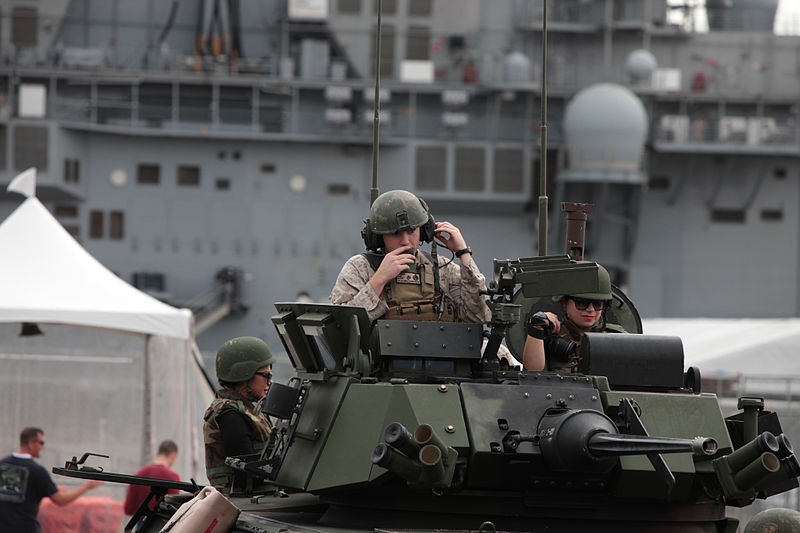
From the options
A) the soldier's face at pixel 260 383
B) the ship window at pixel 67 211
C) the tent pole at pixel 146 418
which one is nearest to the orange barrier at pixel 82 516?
the tent pole at pixel 146 418

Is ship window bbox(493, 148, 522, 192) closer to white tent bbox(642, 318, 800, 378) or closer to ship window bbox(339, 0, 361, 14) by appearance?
ship window bbox(339, 0, 361, 14)

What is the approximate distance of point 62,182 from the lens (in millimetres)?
33688

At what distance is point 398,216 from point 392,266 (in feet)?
1.00

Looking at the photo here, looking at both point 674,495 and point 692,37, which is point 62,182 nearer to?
point 692,37

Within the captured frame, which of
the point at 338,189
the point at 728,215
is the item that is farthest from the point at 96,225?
the point at 728,215

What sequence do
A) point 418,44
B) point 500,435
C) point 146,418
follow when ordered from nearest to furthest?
point 500,435
point 146,418
point 418,44

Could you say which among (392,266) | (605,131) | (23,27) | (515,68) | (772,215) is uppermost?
(23,27)

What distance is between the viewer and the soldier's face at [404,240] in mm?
7277

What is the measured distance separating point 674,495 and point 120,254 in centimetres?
2930

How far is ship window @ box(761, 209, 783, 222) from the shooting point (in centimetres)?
3625

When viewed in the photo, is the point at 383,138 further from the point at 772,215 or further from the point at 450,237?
the point at 450,237

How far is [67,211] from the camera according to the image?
34.7 metres

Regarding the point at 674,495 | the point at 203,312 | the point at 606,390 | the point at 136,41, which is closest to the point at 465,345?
the point at 606,390

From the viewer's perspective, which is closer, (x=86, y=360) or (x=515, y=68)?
(x=86, y=360)
